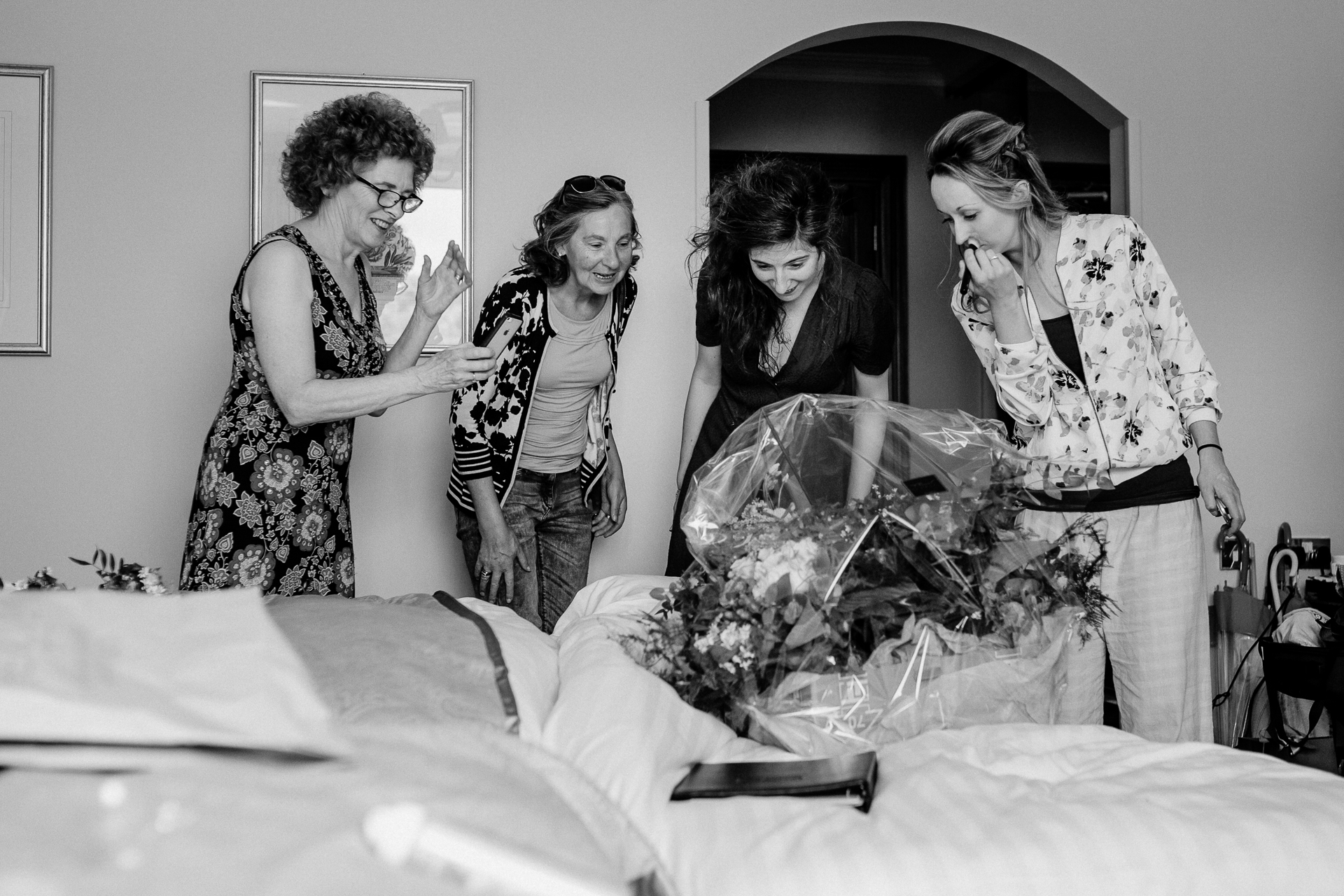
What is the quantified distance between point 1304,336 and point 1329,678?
1.35 m

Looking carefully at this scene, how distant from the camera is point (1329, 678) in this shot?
8.45 feet

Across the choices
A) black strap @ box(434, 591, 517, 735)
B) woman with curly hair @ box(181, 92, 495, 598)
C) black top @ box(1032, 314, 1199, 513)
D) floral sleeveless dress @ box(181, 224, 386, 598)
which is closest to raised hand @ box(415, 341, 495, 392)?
woman with curly hair @ box(181, 92, 495, 598)

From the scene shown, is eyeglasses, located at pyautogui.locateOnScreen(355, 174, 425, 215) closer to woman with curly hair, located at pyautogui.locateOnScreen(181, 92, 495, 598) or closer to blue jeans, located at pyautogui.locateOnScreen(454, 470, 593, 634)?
woman with curly hair, located at pyautogui.locateOnScreen(181, 92, 495, 598)

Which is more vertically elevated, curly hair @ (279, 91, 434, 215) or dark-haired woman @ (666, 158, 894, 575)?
curly hair @ (279, 91, 434, 215)

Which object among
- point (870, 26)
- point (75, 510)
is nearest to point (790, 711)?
point (75, 510)

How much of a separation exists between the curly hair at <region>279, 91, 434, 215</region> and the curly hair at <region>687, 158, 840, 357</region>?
588 millimetres

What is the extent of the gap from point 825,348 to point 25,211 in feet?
7.06

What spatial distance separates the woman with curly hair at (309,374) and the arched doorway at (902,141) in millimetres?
3319

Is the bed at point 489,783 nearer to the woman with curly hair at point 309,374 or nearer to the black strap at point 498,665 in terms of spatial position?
the black strap at point 498,665

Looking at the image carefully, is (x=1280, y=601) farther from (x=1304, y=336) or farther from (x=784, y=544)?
(x=784, y=544)

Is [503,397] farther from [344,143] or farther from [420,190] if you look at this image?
[420,190]

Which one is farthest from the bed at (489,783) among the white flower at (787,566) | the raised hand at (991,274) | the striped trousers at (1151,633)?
the raised hand at (991,274)

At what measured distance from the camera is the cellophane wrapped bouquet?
3.79 feet

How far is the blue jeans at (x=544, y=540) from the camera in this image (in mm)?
2279
